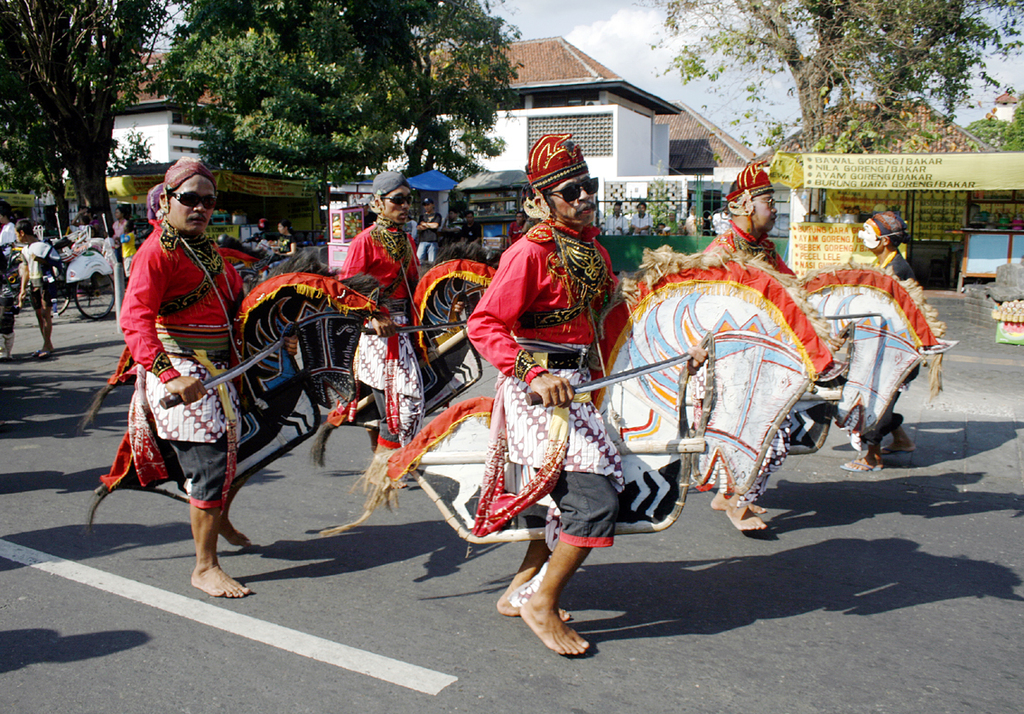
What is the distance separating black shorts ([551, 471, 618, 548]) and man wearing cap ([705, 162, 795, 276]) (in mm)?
2093

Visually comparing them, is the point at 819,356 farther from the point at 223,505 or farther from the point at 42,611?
the point at 42,611

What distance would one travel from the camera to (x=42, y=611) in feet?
12.0

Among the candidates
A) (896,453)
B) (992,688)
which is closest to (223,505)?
(992,688)

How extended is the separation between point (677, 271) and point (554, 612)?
4.78ft

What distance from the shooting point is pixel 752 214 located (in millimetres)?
4746

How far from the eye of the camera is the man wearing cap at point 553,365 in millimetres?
3061

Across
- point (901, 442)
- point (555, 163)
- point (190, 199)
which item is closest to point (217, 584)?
point (190, 199)

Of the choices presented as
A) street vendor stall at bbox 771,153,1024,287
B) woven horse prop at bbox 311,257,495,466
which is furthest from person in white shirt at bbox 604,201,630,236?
woven horse prop at bbox 311,257,495,466

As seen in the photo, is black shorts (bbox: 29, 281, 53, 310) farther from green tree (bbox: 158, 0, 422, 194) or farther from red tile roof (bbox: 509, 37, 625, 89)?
red tile roof (bbox: 509, 37, 625, 89)

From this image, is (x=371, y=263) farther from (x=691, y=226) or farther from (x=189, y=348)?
(x=691, y=226)

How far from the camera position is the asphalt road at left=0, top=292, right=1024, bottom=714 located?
3.04 meters

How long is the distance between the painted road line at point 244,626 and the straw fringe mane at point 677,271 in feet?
5.19

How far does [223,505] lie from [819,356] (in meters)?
2.71

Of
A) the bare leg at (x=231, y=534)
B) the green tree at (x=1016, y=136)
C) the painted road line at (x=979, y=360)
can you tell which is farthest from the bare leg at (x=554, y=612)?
the green tree at (x=1016, y=136)
